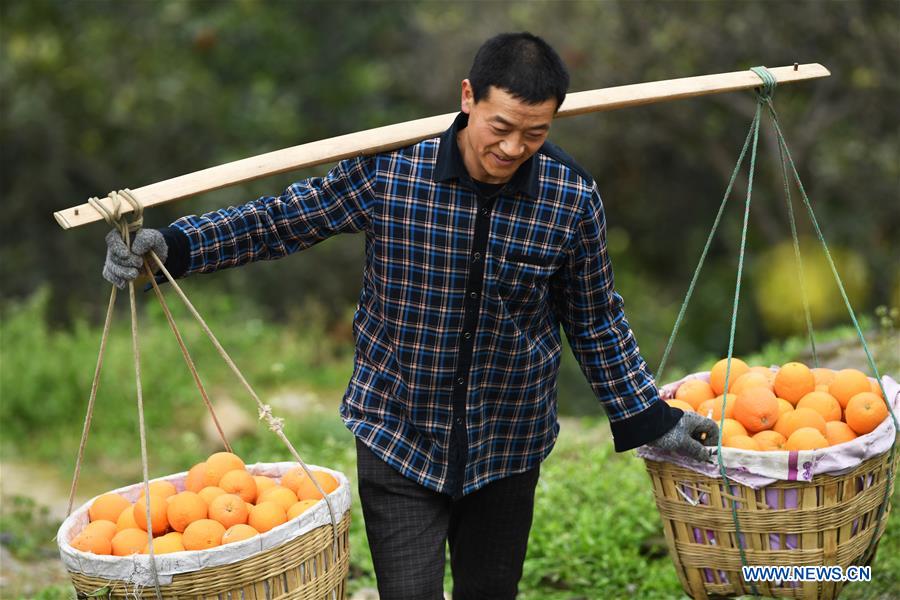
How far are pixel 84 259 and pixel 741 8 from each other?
6798 mm

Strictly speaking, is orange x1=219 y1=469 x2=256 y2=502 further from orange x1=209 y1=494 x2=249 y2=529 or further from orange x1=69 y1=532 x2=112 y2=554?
orange x1=69 y1=532 x2=112 y2=554

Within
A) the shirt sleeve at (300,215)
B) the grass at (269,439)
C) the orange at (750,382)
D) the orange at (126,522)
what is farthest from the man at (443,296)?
the grass at (269,439)

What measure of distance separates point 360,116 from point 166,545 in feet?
28.0

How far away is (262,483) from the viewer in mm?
2645

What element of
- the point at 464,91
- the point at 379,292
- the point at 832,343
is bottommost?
the point at 832,343

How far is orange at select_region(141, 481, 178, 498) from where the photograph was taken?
258 cm

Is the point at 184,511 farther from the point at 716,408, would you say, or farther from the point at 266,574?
the point at 716,408

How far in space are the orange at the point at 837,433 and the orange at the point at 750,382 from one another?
0.20 metres

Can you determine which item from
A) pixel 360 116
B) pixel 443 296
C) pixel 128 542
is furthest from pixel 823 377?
pixel 360 116

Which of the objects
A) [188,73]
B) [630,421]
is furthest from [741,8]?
[630,421]

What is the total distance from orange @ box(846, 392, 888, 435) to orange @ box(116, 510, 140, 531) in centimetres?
185

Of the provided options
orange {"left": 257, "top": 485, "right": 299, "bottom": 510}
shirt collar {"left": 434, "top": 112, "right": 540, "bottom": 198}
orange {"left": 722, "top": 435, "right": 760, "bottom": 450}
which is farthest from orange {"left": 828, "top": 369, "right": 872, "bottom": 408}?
orange {"left": 257, "top": 485, "right": 299, "bottom": 510}

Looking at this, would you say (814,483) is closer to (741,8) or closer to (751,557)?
(751,557)

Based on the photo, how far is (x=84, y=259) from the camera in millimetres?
10734
